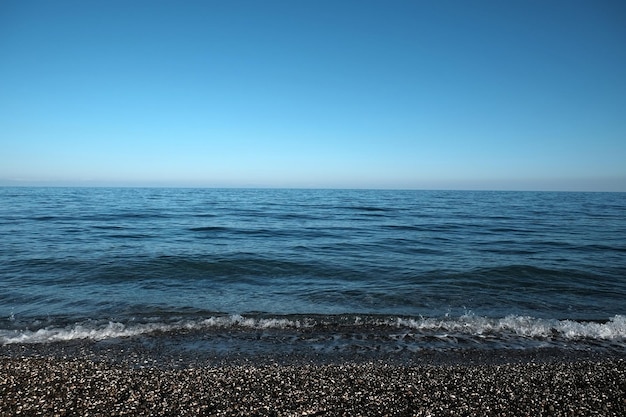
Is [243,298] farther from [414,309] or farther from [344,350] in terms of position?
[414,309]

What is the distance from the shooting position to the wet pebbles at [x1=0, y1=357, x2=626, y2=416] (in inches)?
208

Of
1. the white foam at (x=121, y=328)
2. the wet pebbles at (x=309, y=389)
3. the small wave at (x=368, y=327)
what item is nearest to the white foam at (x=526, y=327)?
the small wave at (x=368, y=327)

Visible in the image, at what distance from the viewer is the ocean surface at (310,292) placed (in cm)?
843

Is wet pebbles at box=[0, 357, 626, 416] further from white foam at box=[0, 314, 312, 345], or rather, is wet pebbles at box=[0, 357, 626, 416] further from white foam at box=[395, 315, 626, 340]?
white foam at box=[395, 315, 626, 340]

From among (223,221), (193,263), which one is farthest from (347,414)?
(223,221)

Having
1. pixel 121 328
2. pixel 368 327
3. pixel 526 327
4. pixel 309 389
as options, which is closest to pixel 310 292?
pixel 368 327

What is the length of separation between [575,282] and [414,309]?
27.9ft

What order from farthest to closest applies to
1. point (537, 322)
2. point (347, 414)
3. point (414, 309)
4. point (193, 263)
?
point (193, 263)
point (414, 309)
point (537, 322)
point (347, 414)

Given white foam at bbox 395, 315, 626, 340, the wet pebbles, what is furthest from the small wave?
the wet pebbles

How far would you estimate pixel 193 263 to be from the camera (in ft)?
54.6

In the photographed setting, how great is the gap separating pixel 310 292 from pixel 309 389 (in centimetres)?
680

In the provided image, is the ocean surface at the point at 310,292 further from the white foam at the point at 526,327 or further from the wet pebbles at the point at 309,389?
the wet pebbles at the point at 309,389

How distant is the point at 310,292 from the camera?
498 inches

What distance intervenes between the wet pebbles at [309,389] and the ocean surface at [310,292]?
1.23m
